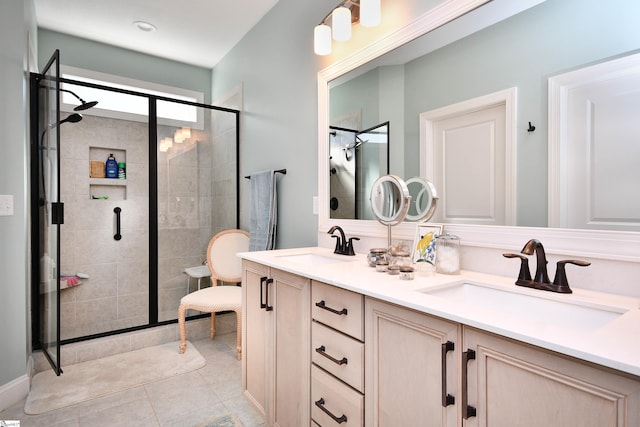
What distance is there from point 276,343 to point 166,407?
90cm

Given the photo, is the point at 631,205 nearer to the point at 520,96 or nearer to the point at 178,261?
the point at 520,96

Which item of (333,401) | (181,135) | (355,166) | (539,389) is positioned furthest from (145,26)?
(539,389)

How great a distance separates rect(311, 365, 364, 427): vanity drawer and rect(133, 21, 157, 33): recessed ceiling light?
3.13 metres

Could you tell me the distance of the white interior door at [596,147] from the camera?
37.9 inches

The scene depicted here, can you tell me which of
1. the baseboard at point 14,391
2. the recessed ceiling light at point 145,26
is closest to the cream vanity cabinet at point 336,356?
the baseboard at point 14,391

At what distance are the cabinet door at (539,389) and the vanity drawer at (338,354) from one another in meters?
0.39

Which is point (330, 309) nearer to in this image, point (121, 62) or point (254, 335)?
point (254, 335)

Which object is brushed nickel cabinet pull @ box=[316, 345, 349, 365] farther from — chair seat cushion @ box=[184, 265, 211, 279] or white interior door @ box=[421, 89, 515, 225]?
chair seat cushion @ box=[184, 265, 211, 279]

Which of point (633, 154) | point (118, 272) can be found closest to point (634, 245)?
point (633, 154)

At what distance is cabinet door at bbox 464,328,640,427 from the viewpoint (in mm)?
592

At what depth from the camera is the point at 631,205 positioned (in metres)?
0.97

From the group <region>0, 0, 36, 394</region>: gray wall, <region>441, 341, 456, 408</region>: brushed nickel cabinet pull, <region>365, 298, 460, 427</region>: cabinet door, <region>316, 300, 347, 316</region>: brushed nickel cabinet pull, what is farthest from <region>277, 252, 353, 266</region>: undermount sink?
<region>0, 0, 36, 394</region>: gray wall

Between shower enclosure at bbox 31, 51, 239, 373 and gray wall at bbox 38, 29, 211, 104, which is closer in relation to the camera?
A: shower enclosure at bbox 31, 51, 239, 373

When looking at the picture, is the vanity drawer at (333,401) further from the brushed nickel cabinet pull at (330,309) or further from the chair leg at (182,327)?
the chair leg at (182,327)
